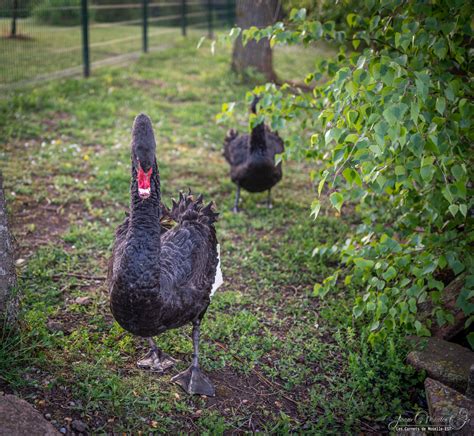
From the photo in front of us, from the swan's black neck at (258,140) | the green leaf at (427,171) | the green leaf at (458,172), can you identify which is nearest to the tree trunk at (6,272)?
the green leaf at (427,171)

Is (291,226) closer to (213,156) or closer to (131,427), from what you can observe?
(213,156)

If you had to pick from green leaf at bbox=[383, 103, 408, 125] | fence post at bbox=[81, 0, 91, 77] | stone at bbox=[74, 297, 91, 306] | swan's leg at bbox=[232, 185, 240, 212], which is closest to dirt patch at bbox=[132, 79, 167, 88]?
fence post at bbox=[81, 0, 91, 77]

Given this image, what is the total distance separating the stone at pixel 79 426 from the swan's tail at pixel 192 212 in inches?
55.4

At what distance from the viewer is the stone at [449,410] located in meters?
2.88

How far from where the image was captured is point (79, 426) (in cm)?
281

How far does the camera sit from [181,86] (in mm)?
11039

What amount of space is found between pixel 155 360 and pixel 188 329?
534 mm

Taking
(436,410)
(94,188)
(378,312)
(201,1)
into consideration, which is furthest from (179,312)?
(201,1)

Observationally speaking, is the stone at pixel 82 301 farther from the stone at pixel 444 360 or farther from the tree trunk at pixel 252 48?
the tree trunk at pixel 252 48

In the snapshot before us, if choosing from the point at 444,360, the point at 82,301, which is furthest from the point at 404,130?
the point at 82,301

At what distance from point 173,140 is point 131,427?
541 centimetres

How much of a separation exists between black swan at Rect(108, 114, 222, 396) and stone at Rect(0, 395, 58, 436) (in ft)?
2.06

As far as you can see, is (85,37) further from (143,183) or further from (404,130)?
(404,130)

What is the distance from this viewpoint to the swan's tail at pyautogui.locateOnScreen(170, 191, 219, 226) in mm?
3590
